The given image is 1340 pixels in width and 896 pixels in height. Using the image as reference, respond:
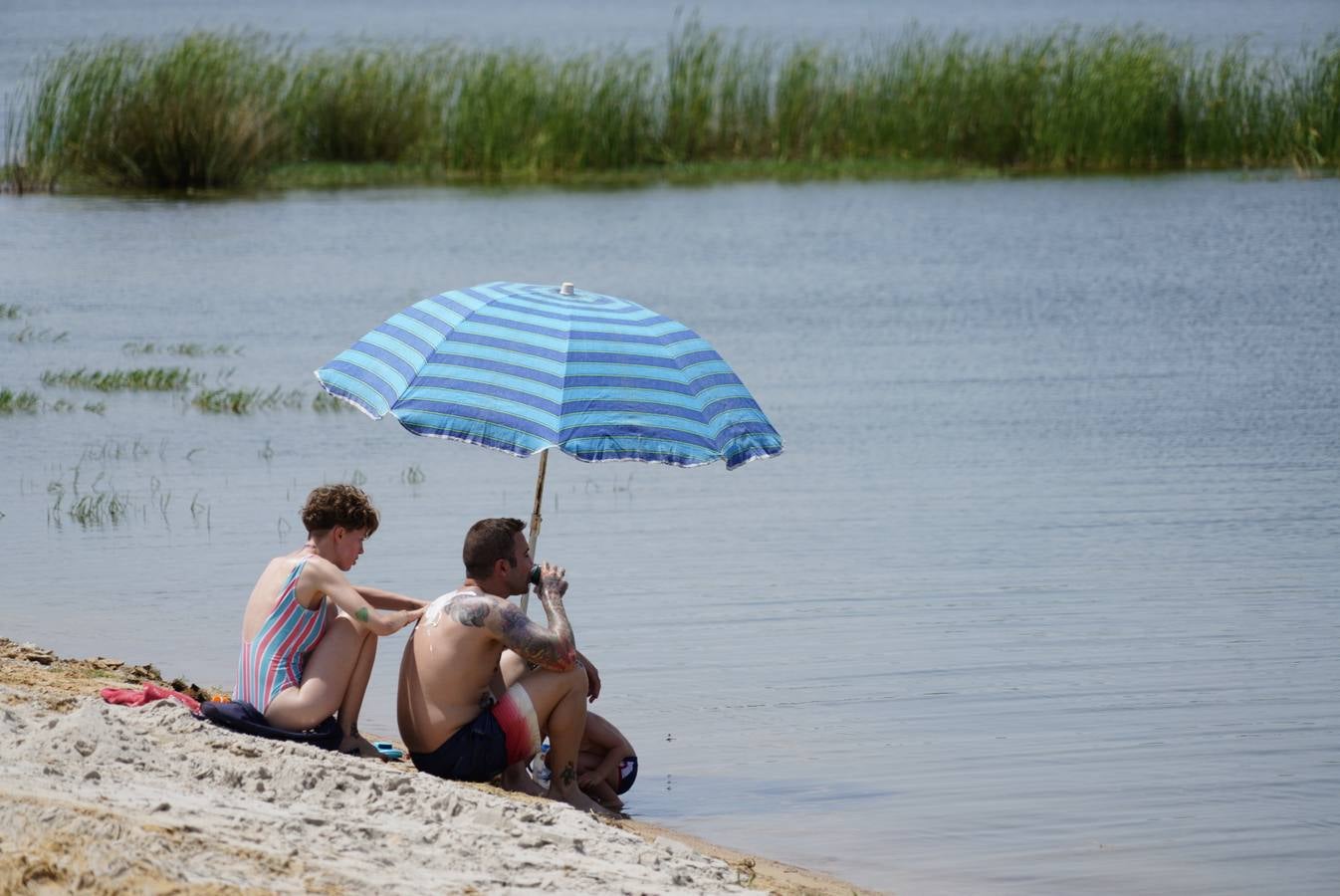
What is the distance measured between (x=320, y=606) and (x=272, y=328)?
1193 cm

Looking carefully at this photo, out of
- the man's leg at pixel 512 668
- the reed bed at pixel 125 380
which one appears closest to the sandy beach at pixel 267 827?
the man's leg at pixel 512 668

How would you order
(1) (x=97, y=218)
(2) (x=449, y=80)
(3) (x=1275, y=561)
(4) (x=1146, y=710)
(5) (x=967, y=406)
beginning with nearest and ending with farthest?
(4) (x=1146, y=710) < (3) (x=1275, y=561) < (5) (x=967, y=406) < (1) (x=97, y=218) < (2) (x=449, y=80)

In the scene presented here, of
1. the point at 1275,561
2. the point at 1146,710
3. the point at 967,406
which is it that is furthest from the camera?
the point at 967,406

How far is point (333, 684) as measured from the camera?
20.3ft

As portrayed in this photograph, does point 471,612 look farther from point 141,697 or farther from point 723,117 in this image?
point 723,117

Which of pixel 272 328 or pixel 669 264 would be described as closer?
pixel 272 328

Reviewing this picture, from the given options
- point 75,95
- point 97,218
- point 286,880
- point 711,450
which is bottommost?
point 286,880

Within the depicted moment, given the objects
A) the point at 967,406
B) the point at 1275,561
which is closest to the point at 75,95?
the point at 967,406

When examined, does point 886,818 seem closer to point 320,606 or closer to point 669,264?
point 320,606

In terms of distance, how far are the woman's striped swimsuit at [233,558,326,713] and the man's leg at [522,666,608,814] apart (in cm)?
69

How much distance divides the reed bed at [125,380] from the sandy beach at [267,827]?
8.70 metres

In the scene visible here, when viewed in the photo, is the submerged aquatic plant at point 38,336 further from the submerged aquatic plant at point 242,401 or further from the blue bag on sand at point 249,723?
the blue bag on sand at point 249,723

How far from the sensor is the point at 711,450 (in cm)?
623

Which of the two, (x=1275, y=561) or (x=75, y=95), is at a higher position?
(x=75, y=95)
